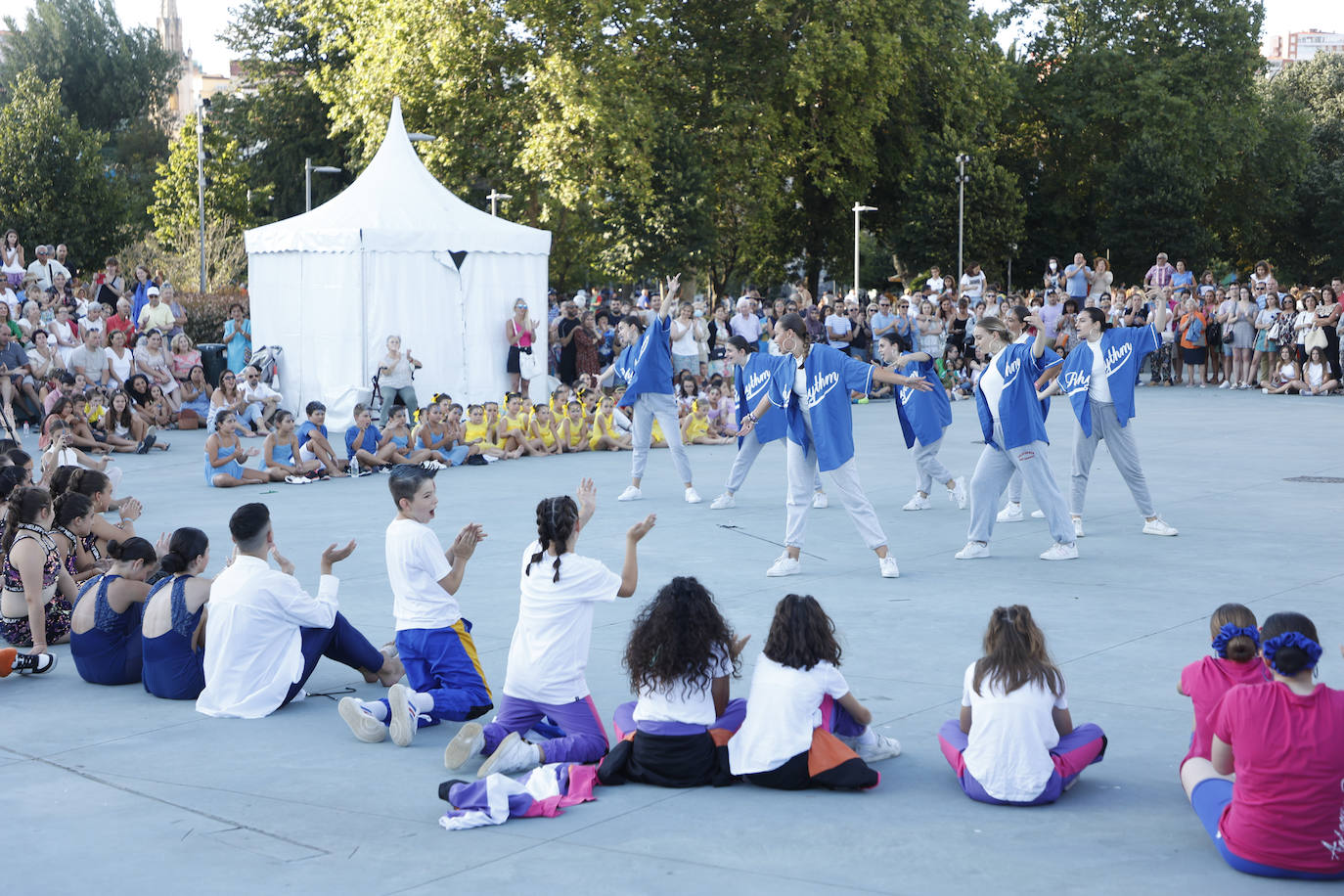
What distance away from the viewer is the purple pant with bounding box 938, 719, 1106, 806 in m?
4.99

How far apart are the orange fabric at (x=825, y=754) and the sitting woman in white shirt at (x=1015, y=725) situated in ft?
1.42

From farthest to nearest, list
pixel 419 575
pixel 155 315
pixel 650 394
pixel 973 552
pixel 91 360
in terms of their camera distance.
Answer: pixel 155 315
pixel 91 360
pixel 650 394
pixel 973 552
pixel 419 575

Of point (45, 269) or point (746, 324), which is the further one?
point (746, 324)

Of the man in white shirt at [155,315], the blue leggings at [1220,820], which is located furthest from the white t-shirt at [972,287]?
the blue leggings at [1220,820]

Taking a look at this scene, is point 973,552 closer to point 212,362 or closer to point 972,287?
point 212,362

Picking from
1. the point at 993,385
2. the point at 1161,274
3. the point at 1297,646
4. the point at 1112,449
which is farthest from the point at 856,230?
the point at 1297,646

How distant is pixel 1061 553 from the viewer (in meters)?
9.79

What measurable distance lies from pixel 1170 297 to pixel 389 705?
2388 cm

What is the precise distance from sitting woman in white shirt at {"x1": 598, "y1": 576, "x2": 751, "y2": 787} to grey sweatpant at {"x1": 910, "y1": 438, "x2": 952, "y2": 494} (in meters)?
7.10

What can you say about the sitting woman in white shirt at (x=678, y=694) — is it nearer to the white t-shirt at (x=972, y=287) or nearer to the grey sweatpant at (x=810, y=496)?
the grey sweatpant at (x=810, y=496)

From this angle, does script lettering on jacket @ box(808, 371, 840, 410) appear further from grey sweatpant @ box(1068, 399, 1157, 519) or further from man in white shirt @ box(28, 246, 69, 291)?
man in white shirt @ box(28, 246, 69, 291)

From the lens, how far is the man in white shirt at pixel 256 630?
246 inches

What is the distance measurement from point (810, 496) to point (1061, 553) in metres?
1.88

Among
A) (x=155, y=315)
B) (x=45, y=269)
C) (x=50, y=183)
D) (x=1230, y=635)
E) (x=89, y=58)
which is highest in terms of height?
(x=89, y=58)
